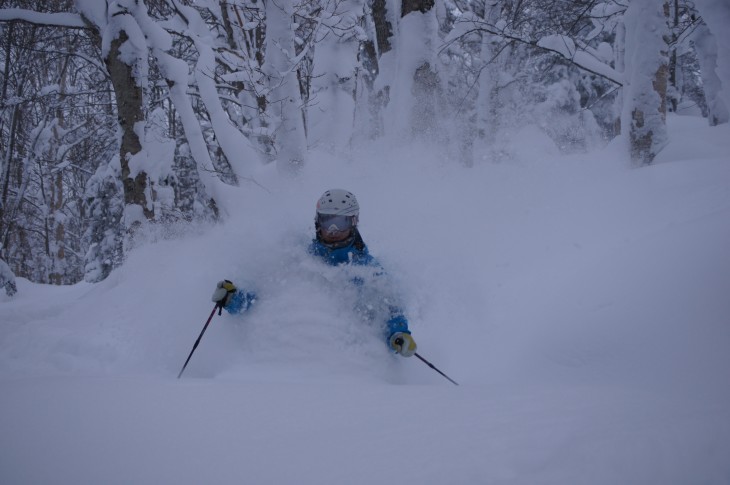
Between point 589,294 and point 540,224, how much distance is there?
1954 millimetres

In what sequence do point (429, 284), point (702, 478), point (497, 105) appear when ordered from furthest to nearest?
point (497, 105) → point (429, 284) → point (702, 478)

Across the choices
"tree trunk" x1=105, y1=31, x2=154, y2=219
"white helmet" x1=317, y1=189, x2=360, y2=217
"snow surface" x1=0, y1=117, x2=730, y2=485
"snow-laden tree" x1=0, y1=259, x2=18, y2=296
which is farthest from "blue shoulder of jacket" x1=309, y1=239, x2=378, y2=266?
"snow-laden tree" x1=0, y1=259, x2=18, y2=296

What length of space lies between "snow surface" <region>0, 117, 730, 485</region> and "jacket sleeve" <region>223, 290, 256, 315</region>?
0.33ft

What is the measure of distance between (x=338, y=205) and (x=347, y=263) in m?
0.54

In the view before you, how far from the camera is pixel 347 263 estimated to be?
3.57 metres

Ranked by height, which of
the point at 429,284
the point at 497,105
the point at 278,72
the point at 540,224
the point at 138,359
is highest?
the point at 497,105

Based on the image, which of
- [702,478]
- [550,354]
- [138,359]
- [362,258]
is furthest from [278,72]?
[702,478]

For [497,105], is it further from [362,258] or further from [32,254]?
[32,254]

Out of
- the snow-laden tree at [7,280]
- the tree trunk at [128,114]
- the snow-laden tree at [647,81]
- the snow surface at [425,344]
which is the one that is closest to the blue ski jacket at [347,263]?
the snow surface at [425,344]

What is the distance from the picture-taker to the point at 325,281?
352 cm

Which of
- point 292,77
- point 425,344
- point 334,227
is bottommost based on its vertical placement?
point 425,344

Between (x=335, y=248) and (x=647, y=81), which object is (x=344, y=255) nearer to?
(x=335, y=248)

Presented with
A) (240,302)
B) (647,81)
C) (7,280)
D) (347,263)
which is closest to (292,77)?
(347,263)

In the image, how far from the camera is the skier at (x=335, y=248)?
3357 mm
